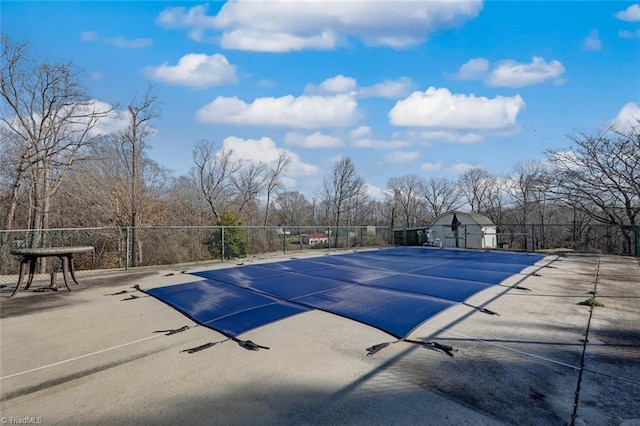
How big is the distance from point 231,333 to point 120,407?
5.38 ft

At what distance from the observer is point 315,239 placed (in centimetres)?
1923

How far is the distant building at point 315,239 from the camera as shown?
18341 millimetres

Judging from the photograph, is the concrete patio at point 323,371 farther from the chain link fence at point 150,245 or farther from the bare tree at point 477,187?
the bare tree at point 477,187

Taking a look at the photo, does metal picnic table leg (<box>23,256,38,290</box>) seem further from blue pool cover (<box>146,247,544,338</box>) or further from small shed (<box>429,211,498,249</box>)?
small shed (<box>429,211,498,249</box>)

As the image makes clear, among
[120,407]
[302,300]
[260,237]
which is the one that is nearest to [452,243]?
[260,237]

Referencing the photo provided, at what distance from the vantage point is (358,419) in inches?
91.9

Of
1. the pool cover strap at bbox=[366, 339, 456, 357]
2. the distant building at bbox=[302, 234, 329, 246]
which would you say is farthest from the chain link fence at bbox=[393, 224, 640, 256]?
the pool cover strap at bbox=[366, 339, 456, 357]

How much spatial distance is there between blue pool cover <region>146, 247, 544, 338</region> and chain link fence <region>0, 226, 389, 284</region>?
4.02m

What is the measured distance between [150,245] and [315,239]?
8.92 metres

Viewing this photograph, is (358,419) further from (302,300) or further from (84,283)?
(84,283)

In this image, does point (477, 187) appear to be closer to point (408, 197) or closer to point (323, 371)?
point (408, 197)

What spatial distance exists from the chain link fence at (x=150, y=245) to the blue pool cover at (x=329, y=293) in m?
4.02

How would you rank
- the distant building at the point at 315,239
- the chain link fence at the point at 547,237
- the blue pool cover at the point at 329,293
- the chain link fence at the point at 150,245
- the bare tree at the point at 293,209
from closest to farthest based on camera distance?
the blue pool cover at the point at 329,293
the chain link fence at the point at 150,245
the chain link fence at the point at 547,237
the distant building at the point at 315,239
the bare tree at the point at 293,209

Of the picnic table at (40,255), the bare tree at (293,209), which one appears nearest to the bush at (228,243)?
the picnic table at (40,255)
